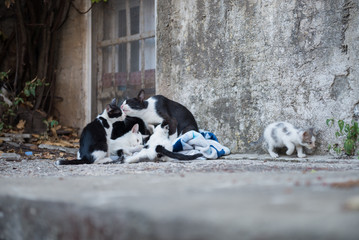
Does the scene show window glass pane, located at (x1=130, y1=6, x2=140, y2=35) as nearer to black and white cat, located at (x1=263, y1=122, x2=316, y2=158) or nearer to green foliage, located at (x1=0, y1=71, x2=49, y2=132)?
green foliage, located at (x1=0, y1=71, x2=49, y2=132)

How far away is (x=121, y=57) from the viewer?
6.88 meters

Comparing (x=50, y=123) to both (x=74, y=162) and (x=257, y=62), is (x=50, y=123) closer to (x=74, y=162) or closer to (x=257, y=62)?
(x=74, y=162)

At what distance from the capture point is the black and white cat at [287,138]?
13.5ft

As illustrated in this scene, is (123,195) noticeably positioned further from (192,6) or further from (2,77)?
(2,77)

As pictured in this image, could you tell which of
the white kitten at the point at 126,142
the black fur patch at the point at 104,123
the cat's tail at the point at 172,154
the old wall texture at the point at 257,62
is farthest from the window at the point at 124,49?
the cat's tail at the point at 172,154

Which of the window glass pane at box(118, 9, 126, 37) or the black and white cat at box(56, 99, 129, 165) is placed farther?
the window glass pane at box(118, 9, 126, 37)

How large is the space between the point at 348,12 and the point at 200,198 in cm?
342

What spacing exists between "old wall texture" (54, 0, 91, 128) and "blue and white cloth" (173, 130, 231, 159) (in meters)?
3.03

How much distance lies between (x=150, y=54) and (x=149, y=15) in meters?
0.56

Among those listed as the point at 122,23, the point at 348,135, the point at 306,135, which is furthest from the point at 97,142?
the point at 122,23

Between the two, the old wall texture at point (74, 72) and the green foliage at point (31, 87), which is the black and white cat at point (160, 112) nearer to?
the old wall texture at point (74, 72)

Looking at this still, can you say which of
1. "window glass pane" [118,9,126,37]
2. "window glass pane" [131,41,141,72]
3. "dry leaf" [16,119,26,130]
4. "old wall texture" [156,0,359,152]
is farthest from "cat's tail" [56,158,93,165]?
"dry leaf" [16,119,26,130]

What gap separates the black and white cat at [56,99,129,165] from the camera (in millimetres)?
4230

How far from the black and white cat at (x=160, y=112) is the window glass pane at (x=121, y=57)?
1857 mm
